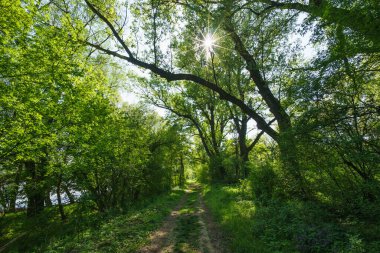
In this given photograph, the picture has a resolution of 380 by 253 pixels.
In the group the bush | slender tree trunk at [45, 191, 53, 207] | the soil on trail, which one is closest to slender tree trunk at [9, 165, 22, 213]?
slender tree trunk at [45, 191, 53, 207]

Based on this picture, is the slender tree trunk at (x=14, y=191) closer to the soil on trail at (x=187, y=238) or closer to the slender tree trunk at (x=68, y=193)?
the slender tree trunk at (x=68, y=193)

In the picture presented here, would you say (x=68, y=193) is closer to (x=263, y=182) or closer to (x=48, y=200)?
(x=48, y=200)

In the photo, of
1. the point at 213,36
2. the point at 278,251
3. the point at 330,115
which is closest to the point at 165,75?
the point at 213,36

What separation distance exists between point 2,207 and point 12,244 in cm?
208

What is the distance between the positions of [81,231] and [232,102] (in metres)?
10.1

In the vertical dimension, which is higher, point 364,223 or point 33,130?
point 33,130

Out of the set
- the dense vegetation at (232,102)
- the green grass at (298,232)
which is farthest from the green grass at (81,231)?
the green grass at (298,232)

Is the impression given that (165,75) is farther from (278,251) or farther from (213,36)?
(278,251)

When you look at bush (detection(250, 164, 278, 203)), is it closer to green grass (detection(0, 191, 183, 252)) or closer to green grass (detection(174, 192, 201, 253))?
green grass (detection(174, 192, 201, 253))

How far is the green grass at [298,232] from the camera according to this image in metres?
5.12

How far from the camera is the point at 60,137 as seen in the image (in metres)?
10.3

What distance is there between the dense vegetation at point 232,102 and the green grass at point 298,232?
0.14 ft

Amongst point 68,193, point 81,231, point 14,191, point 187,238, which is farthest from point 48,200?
point 187,238

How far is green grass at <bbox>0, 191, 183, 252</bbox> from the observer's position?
792cm
